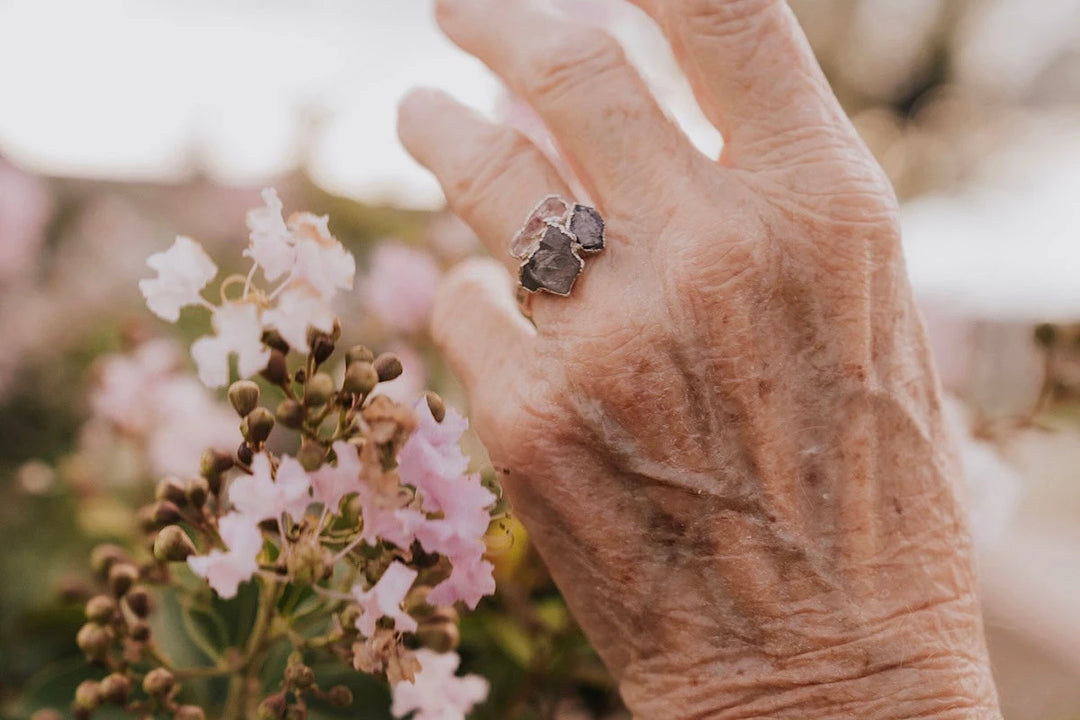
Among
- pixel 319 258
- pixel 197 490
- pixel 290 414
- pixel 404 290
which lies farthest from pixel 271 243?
pixel 404 290

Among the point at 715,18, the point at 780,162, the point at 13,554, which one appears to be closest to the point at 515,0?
the point at 715,18

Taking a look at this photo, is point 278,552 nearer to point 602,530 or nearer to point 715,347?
point 602,530

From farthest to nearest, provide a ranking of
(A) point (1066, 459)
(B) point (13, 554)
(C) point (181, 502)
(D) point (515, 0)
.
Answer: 1. (A) point (1066, 459)
2. (B) point (13, 554)
3. (D) point (515, 0)
4. (C) point (181, 502)

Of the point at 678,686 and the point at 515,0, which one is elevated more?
the point at 515,0

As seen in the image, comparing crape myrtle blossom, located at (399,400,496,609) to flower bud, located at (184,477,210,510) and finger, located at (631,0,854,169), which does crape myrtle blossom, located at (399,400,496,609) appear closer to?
flower bud, located at (184,477,210,510)

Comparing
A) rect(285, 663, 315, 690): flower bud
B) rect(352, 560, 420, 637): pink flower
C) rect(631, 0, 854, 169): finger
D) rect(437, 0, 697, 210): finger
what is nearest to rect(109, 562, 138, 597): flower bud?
rect(285, 663, 315, 690): flower bud

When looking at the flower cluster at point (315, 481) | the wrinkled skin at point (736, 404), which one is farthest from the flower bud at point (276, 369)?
the wrinkled skin at point (736, 404)
